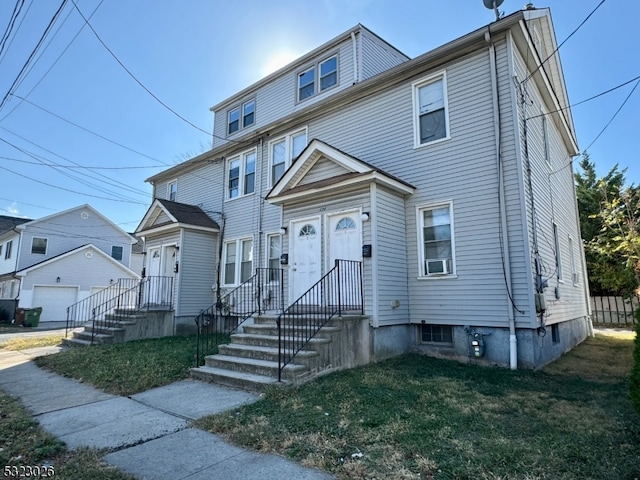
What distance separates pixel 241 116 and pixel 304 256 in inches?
312

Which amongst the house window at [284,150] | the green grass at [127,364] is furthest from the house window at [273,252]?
the green grass at [127,364]

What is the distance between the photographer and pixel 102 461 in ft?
11.6

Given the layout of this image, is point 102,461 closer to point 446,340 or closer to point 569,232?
point 446,340

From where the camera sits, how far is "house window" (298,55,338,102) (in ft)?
39.6

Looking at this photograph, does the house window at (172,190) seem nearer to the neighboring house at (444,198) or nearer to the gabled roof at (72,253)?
the neighboring house at (444,198)

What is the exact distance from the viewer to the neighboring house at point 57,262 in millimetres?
22656

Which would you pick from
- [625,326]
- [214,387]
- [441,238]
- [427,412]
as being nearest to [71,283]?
[214,387]

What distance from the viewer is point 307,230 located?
952 centimetres

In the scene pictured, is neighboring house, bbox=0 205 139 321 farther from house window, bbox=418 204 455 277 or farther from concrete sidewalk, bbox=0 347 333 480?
house window, bbox=418 204 455 277

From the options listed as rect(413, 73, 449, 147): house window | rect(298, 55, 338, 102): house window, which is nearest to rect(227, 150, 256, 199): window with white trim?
rect(298, 55, 338, 102): house window

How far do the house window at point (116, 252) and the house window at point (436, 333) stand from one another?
25987 mm

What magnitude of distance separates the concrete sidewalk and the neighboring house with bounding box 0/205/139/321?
1870cm

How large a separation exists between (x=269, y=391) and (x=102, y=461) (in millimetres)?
2329

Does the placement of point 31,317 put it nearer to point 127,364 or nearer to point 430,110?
point 127,364
